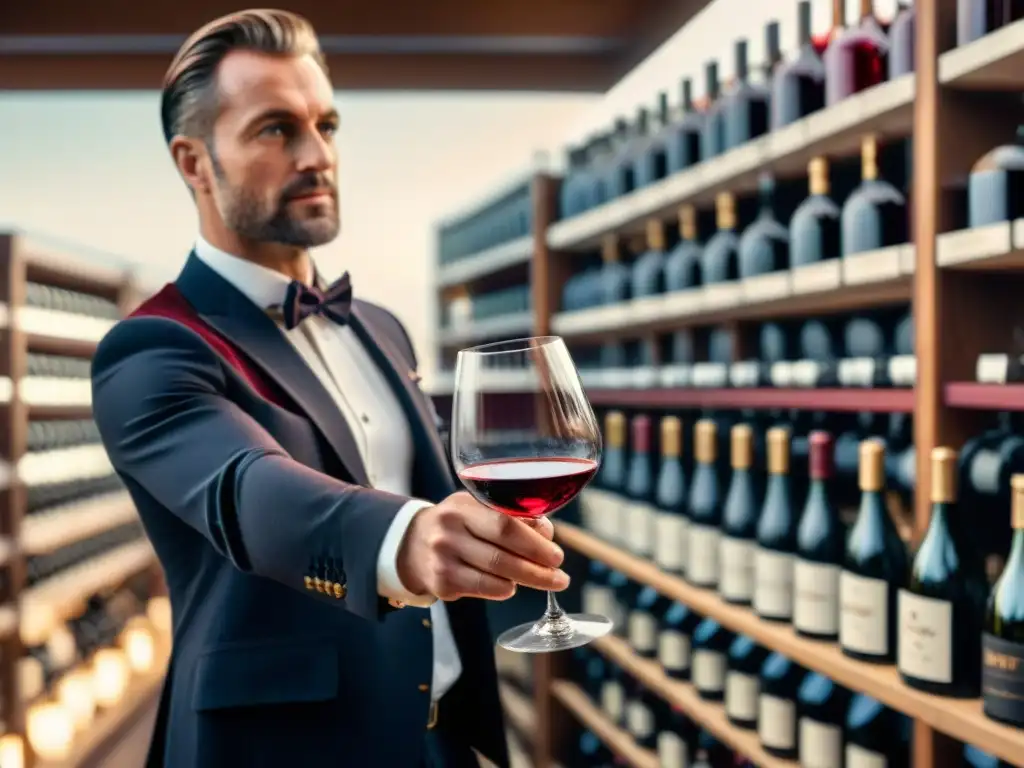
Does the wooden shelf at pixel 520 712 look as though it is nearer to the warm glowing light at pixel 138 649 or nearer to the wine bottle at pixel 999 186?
the warm glowing light at pixel 138 649

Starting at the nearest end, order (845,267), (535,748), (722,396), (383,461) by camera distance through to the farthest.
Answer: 1. (383,461)
2. (845,267)
3. (722,396)
4. (535,748)

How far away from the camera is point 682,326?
2895 millimetres

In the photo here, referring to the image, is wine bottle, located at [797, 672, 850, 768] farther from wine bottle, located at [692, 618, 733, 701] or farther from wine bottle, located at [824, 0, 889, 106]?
wine bottle, located at [824, 0, 889, 106]

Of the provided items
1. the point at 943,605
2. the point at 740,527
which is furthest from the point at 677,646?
the point at 943,605

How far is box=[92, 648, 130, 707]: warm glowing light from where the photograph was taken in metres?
4.85

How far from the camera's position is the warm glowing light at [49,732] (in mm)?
4168

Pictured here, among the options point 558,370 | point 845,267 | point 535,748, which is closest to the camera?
point 558,370

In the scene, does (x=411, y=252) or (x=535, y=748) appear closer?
(x=535, y=748)

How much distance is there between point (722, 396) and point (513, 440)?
1.41m

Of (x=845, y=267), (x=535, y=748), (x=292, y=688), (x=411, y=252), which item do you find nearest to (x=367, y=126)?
(x=411, y=252)

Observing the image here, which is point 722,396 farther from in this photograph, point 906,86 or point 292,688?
point 292,688

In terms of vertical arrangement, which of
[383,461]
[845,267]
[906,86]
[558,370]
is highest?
[906,86]

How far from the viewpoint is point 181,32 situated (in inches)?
114

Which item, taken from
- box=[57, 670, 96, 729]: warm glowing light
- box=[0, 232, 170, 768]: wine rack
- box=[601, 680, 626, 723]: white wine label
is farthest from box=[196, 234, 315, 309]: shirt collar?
box=[57, 670, 96, 729]: warm glowing light
